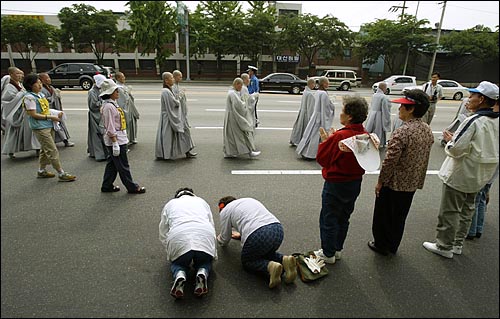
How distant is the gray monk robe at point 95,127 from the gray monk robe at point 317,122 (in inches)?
156

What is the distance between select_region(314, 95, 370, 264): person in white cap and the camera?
252 centimetres

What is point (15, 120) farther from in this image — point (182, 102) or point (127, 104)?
point (182, 102)

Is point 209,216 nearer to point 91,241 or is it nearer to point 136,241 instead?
point 136,241

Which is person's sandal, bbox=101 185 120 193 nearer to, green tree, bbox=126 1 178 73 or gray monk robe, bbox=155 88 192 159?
gray monk robe, bbox=155 88 192 159

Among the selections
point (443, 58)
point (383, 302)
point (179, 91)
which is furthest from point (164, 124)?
point (443, 58)

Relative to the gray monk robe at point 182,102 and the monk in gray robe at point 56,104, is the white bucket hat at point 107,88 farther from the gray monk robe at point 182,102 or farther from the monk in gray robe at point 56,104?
the monk in gray robe at point 56,104

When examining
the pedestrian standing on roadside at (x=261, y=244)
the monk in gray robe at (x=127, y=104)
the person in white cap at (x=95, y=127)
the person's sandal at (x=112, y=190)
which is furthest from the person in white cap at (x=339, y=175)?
the monk in gray robe at (x=127, y=104)

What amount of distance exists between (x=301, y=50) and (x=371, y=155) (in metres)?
28.3

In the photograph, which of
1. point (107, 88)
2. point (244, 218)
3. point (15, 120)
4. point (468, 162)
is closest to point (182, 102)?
point (107, 88)

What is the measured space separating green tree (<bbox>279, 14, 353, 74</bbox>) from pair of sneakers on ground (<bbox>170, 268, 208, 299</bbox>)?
26678 mm

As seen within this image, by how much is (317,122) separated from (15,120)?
587 cm

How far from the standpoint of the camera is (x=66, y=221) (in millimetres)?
3574

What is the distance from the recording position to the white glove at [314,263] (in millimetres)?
2686

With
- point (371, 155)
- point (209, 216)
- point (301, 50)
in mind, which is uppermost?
point (301, 50)
